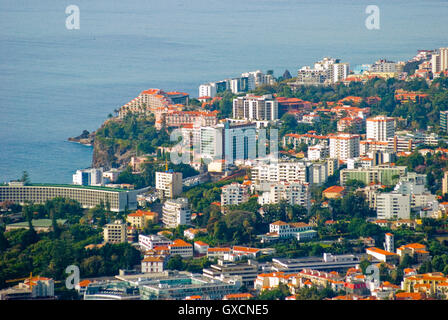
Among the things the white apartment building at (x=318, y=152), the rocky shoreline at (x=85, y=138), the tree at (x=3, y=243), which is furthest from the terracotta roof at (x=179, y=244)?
the rocky shoreline at (x=85, y=138)

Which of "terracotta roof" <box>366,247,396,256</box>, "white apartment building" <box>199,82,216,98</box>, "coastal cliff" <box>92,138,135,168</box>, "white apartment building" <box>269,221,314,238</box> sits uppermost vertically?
"white apartment building" <box>199,82,216,98</box>

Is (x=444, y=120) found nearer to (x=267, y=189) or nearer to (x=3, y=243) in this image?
(x=267, y=189)

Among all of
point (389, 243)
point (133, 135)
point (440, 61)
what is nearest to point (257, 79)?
point (440, 61)

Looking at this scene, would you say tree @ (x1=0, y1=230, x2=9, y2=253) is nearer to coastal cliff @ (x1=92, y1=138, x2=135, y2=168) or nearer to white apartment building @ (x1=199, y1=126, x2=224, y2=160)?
white apartment building @ (x1=199, y1=126, x2=224, y2=160)

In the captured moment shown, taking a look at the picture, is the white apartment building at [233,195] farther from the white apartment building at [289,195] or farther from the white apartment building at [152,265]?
the white apartment building at [152,265]

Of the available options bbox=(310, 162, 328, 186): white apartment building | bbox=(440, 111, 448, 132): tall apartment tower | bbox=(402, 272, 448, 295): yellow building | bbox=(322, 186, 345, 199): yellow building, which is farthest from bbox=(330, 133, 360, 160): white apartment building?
bbox=(402, 272, 448, 295): yellow building

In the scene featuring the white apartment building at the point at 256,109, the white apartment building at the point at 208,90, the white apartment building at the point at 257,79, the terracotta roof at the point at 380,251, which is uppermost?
the white apartment building at the point at 257,79
